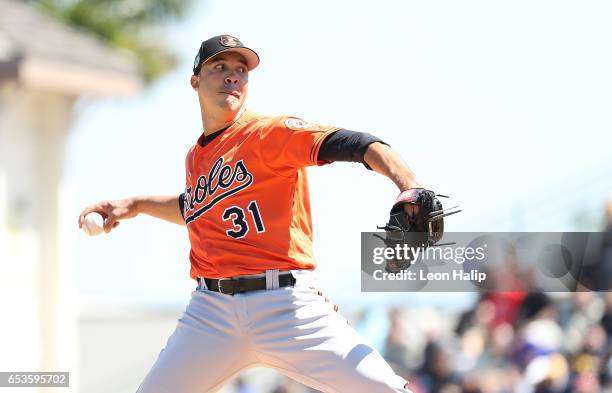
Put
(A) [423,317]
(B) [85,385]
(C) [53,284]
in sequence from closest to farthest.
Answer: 1. (A) [423,317]
2. (C) [53,284]
3. (B) [85,385]

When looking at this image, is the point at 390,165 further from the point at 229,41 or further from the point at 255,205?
the point at 229,41

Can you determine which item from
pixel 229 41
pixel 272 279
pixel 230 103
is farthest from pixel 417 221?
pixel 229 41

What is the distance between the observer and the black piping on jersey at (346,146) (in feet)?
16.3

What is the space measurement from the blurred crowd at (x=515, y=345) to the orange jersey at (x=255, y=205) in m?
5.14

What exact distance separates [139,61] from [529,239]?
1331 cm

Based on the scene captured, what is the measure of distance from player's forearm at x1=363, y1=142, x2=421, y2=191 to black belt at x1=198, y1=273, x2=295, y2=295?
0.84 metres

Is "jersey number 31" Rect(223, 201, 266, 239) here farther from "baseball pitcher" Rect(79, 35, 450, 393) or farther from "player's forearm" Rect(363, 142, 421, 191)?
"player's forearm" Rect(363, 142, 421, 191)

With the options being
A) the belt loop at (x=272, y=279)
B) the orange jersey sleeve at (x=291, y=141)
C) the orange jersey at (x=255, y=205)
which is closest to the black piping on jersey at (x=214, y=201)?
the orange jersey at (x=255, y=205)

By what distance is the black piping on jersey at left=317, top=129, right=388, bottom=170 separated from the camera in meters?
4.96

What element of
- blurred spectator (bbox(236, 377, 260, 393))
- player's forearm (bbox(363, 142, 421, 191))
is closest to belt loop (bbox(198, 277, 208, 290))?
player's forearm (bbox(363, 142, 421, 191))

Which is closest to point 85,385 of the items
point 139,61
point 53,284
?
point 53,284

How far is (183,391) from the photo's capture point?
212 inches

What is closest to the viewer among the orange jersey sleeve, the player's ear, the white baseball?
the orange jersey sleeve

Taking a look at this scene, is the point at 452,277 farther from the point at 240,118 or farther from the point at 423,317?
the point at 423,317
